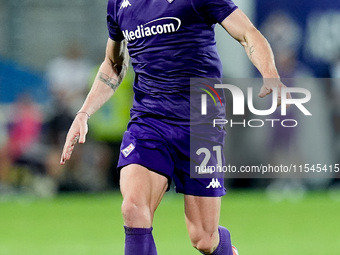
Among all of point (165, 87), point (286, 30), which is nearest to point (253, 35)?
point (165, 87)

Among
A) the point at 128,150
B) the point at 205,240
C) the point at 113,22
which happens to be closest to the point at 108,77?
the point at 113,22

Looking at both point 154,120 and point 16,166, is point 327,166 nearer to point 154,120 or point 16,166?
point 16,166

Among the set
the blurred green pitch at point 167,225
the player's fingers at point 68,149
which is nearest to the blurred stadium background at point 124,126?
the blurred green pitch at point 167,225

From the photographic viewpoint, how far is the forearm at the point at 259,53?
5.36 meters

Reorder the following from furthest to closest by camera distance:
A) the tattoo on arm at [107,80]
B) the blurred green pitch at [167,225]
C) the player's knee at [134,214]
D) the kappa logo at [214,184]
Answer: the blurred green pitch at [167,225] → the tattoo on arm at [107,80] → the kappa logo at [214,184] → the player's knee at [134,214]

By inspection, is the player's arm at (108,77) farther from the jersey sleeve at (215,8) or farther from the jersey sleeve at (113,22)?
the jersey sleeve at (215,8)

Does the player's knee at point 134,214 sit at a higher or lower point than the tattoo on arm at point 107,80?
lower

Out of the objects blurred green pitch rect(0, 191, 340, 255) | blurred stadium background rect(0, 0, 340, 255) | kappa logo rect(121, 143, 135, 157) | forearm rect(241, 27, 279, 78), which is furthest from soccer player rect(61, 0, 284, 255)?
blurred stadium background rect(0, 0, 340, 255)

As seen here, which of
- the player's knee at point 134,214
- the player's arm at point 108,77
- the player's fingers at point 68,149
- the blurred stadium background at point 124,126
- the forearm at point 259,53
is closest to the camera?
the forearm at point 259,53

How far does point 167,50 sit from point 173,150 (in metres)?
0.68

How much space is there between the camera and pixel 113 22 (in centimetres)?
641

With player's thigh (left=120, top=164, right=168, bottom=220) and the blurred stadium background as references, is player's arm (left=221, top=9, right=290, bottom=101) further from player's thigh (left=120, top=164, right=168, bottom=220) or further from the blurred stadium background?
the blurred stadium background

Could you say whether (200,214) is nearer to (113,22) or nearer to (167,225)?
(113,22)

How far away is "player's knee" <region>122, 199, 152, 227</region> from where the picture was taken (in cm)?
562
